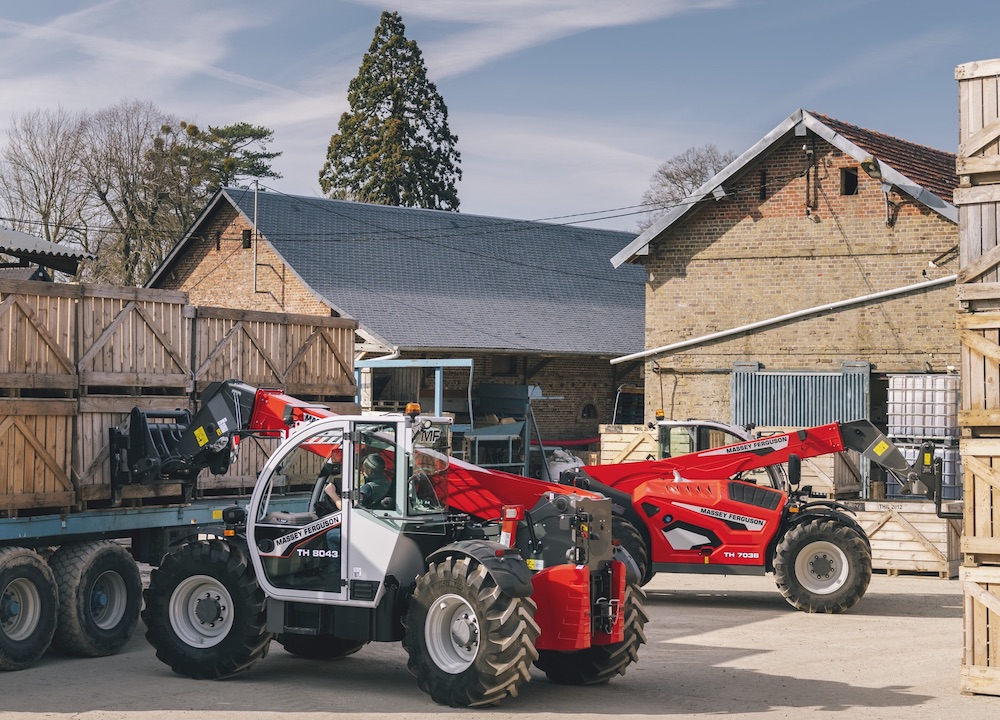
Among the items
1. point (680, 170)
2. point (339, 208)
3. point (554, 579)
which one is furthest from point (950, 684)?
point (680, 170)

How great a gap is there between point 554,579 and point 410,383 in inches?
834

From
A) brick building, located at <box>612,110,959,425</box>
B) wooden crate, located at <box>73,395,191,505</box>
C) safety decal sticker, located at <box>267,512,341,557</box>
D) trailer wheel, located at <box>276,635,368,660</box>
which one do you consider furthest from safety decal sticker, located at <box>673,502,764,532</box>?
brick building, located at <box>612,110,959,425</box>

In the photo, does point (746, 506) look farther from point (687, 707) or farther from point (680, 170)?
point (680, 170)

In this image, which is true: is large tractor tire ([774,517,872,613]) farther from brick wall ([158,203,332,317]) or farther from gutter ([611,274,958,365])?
brick wall ([158,203,332,317])

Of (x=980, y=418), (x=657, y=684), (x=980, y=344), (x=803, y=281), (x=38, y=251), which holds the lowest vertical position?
(x=657, y=684)

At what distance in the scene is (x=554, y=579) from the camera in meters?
10.9

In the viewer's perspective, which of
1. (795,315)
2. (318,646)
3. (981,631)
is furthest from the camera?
(795,315)

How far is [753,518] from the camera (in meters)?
16.8

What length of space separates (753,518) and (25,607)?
8.71 metres

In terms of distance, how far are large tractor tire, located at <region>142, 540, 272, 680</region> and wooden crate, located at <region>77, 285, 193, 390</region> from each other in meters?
2.55

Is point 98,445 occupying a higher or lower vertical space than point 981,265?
lower

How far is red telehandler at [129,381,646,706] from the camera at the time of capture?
10.6 meters

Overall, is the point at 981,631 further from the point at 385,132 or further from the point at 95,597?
the point at 385,132

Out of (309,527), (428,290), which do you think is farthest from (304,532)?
(428,290)
